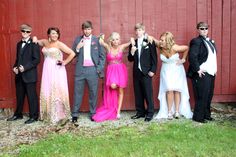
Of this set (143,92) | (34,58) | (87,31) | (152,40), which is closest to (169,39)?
(152,40)

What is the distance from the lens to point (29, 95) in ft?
25.8

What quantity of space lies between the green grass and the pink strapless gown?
2.60 feet

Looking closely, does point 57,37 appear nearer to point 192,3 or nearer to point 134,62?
point 134,62

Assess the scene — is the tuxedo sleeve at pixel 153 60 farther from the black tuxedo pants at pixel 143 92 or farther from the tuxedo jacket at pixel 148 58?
the black tuxedo pants at pixel 143 92

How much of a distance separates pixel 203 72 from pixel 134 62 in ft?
4.03

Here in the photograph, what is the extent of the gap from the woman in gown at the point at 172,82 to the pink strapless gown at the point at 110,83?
0.72 m

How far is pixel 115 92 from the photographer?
26.6 ft

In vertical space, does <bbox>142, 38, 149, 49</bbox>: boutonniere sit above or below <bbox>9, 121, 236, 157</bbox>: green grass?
above

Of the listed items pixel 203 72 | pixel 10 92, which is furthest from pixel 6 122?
pixel 203 72

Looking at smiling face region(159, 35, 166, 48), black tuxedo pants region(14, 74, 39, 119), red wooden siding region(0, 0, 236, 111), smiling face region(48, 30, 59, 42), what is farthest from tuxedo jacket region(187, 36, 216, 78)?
black tuxedo pants region(14, 74, 39, 119)

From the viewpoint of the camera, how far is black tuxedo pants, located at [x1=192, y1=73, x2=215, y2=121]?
7535 millimetres

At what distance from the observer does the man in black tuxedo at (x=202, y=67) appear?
7527 mm

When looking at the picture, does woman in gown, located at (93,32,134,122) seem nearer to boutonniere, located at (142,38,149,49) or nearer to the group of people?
the group of people

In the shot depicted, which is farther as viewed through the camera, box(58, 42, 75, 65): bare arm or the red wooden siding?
the red wooden siding
